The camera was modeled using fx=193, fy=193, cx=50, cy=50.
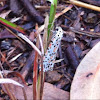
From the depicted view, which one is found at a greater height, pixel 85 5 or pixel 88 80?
pixel 85 5

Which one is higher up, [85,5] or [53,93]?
[85,5]

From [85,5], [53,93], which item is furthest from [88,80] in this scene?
[85,5]

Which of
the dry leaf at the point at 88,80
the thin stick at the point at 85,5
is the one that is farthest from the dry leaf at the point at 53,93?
the thin stick at the point at 85,5

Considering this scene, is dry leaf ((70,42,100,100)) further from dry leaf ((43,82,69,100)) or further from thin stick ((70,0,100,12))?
thin stick ((70,0,100,12))

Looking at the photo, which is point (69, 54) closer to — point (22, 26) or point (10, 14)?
point (22, 26)

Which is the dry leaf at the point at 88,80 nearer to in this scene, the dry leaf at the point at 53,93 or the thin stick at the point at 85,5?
the dry leaf at the point at 53,93

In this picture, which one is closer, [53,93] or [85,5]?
[53,93]

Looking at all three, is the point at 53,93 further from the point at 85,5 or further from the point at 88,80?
the point at 85,5

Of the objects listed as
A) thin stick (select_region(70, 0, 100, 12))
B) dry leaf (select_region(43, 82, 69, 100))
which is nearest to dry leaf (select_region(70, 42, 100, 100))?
dry leaf (select_region(43, 82, 69, 100))

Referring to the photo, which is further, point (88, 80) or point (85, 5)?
point (85, 5)
